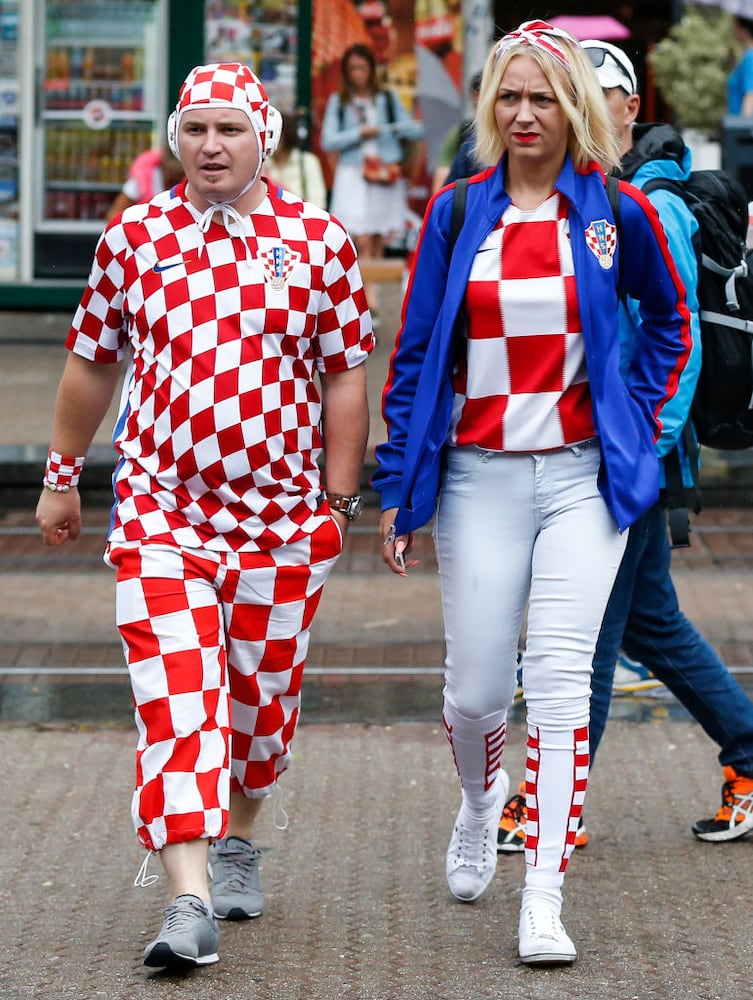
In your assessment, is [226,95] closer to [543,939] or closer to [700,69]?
[543,939]

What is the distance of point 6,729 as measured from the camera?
5859 millimetres

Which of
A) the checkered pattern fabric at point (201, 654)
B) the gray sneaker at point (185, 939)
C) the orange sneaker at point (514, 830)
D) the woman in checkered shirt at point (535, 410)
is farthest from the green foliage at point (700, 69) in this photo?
the gray sneaker at point (185, 939)

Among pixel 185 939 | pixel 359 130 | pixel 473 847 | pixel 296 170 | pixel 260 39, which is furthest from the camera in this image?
pixel 260 39

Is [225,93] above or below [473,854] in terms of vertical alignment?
above

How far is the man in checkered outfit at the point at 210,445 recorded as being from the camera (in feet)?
12.6

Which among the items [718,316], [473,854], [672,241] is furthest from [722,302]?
[473,854]

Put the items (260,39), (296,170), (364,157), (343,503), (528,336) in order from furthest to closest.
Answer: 1. (260,39)
2. (364,157)
3. (296,170)
4. (343,503)
5. (528,336)

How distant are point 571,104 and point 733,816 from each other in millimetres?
1930

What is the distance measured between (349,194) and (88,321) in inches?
388

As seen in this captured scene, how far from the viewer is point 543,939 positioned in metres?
3.85

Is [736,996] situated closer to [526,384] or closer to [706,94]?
[526,384]

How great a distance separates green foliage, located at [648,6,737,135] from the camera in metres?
15.5

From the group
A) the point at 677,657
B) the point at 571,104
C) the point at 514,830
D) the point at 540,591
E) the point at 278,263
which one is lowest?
the point at 514,830

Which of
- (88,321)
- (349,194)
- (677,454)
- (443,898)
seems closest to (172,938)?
(443,898)
